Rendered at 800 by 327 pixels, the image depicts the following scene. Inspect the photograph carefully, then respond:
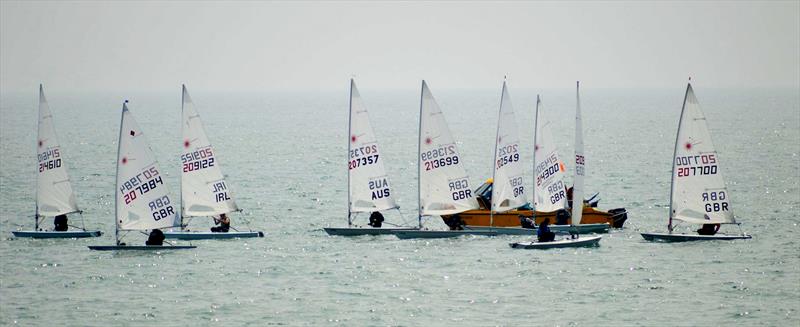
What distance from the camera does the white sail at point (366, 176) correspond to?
75.0 metres

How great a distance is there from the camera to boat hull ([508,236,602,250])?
70438 mm

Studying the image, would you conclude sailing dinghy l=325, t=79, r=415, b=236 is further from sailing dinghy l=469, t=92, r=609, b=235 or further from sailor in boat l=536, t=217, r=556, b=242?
sailor in boat l=536, t=217, r=556, b=242

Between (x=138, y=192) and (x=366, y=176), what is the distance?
12.5 metres

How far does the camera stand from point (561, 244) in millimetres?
70812

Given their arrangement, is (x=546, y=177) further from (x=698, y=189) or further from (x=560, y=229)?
(x=698, y=189)

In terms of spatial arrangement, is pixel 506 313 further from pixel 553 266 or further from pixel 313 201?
pixel 313 201

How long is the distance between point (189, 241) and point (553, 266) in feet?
65.3

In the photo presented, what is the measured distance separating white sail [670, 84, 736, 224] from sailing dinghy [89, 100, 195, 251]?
26.1 metres

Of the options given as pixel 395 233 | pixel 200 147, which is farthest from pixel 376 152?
pixel 200 147

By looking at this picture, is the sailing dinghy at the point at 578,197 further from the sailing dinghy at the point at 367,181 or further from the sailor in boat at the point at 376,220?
the sailor in boat at the point at 376,220

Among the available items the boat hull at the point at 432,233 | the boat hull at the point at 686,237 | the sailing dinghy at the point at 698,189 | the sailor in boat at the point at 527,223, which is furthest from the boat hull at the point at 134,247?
the sailing dinghy at the point at 698,189

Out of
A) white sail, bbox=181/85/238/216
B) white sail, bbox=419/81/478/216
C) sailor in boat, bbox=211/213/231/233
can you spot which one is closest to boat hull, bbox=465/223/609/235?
white sail, bbox=419/81/478/216

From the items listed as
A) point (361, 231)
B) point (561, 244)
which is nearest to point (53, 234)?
point (361, 231)

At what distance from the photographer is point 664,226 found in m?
81.6
